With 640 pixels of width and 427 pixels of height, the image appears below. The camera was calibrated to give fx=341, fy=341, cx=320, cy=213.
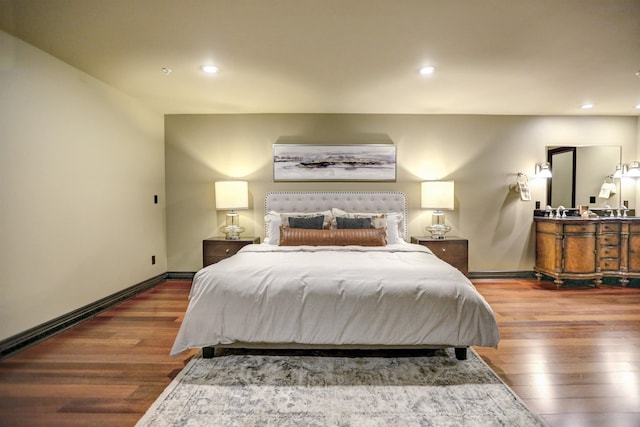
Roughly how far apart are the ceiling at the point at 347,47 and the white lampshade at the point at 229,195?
3.54ft

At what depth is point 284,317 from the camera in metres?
2.36

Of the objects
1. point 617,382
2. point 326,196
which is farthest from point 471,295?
point 326,196

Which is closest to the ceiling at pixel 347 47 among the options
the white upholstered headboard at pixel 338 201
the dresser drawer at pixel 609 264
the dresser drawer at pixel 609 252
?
the white upholstered headboard at pixel 338 201

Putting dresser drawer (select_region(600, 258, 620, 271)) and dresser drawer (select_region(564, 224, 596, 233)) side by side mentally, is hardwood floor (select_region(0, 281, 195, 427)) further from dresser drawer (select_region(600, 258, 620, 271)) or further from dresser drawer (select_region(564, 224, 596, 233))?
dresser drawer (select_region(600, 258, 620, 271))

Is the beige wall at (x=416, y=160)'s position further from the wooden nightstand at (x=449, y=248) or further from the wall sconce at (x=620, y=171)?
the wooden nightstand at (x=449, y=248)

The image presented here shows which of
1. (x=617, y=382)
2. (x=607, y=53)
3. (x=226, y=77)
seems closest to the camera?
(x=617, y=382)

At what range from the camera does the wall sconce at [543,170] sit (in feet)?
16.1

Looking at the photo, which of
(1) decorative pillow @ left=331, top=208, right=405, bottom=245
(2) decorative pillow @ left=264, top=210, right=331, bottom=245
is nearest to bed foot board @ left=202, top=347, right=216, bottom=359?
(2) decorative pillow @ left=264, top=210, right=331, bottom=245

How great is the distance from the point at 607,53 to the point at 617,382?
2635 millimetres

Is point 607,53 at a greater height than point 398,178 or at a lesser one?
greater

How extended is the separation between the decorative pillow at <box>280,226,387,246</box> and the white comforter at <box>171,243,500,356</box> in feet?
4.39

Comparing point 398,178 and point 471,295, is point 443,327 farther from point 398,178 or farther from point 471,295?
point 398,178

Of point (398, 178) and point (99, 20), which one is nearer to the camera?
point (99, 20)

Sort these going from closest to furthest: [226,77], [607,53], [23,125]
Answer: [23,125]
[607,53]
[226,77]
